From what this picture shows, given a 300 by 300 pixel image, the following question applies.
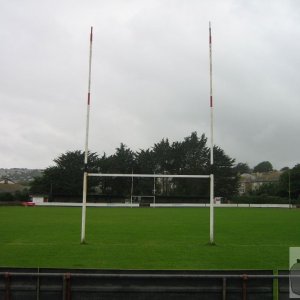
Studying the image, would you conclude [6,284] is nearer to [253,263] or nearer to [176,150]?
[253,263]

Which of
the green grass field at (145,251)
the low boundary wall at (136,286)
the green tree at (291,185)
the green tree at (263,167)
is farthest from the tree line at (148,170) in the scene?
the green tree at (263,167)

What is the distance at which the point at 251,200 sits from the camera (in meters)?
77.1

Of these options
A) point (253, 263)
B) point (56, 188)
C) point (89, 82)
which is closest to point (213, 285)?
point (253, 263)

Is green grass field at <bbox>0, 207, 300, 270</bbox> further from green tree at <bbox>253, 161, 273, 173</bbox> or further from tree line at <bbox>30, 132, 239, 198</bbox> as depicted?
green tree at <bbox>253, 161, 273, 173</bbox>

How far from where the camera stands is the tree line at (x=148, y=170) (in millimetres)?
80438

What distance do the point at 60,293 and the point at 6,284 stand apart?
0.55m

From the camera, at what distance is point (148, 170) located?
84625 millimetres

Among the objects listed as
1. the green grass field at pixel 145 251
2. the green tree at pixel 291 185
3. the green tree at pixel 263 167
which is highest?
the green tree at pixel 263 167

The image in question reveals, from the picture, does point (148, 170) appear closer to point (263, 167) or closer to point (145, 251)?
point (145, 251)

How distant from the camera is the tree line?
80.4 m

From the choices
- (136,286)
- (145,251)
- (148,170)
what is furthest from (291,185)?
(136,286)

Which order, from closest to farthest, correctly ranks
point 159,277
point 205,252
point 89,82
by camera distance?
point 159,277 → point 205,252 → point 89,82

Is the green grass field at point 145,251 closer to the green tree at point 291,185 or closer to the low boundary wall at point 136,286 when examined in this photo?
the low boundary wall at point 136,286

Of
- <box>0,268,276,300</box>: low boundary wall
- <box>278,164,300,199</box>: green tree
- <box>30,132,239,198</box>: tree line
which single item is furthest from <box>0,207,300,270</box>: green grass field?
<box>278,164,300,199</box>: green tree
